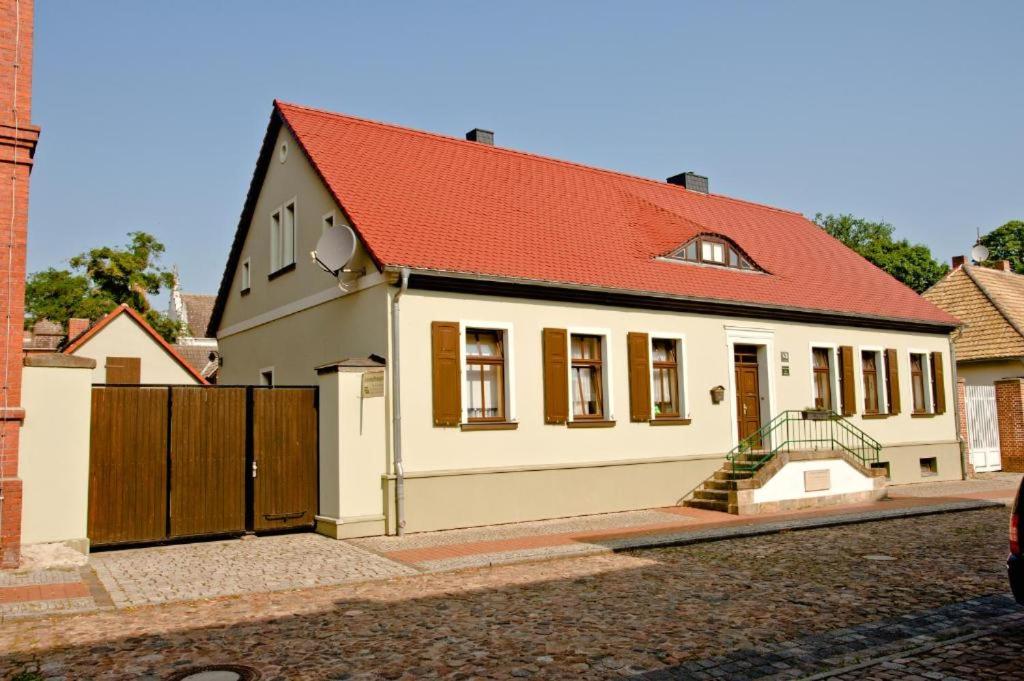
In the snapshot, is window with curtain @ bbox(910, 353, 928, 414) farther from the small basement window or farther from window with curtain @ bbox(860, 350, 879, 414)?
the small basement window

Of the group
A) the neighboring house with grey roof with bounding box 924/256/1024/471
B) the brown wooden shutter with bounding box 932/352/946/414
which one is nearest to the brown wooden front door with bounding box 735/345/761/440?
the brown wooden shutter with bounding box 932/352/946/414

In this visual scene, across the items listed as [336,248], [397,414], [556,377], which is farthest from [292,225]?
[556,377]

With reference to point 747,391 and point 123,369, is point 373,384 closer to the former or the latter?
point 747,391

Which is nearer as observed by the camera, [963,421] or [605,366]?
[605,366]

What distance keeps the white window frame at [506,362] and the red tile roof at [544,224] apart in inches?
35.4

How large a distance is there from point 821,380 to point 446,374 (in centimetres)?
1020

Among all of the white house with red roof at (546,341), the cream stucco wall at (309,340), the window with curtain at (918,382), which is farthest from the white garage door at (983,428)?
the cream stucco wall at (309,340)

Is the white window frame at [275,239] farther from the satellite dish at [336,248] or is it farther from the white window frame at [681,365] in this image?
the white window frame at [681,365]

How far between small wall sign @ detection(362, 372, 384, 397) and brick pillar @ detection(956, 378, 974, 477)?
17003mm

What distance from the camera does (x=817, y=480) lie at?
16.0 meters

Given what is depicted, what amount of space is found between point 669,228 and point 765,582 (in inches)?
445

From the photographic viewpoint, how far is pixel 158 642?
6.72m

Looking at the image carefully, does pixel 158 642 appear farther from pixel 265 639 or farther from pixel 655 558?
pixel 655 558

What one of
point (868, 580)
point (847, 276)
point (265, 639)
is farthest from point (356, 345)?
point (847, 276)
